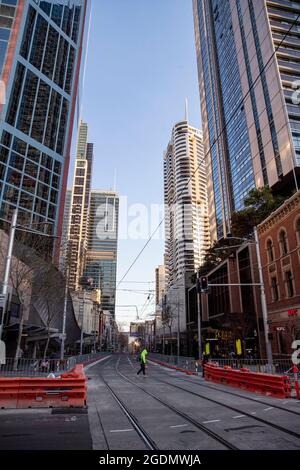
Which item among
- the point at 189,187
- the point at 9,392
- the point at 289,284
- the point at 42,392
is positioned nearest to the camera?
the point at 9,392

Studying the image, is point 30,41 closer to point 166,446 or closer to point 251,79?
Answer: point 251,79

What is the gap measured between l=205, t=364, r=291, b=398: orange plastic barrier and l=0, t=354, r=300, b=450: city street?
1192 millimetres

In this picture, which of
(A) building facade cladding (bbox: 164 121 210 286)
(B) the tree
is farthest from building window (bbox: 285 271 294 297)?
(A) building facade cladding (bbox: 164 121 210 286)

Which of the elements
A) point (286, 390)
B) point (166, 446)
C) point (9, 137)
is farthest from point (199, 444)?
point (9, 137)

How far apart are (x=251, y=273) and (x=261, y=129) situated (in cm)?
4269

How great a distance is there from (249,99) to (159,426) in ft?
258

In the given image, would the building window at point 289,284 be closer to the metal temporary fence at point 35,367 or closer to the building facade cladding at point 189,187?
the metal temporary fence at point 35,367

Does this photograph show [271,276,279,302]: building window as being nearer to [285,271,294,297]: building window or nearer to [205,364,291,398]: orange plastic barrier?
[285,271,294,297]: building window

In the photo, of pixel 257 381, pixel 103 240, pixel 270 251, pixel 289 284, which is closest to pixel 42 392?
pixel 257 381

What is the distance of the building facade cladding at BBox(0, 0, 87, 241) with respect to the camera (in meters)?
73.4

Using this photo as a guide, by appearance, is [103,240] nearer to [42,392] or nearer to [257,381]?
[257,381]

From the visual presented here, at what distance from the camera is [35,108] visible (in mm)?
82250

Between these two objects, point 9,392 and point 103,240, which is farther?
point 103,240

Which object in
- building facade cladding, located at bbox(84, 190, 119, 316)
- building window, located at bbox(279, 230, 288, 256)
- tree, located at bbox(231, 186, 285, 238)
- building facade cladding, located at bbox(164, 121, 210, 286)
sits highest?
building facade cladding, located at bbox(164, 121, 210, 286)
